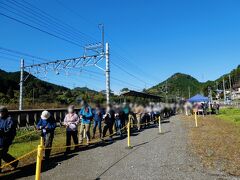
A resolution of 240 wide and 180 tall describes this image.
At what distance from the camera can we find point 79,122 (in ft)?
40.4

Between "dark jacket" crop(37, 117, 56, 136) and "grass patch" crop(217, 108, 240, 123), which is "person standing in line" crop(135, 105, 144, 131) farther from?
"dark jacket" crop(37, 117, 56, 136)

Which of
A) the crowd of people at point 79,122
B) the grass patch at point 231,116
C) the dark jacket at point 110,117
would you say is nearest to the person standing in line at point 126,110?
the crowd of people at point 79,122

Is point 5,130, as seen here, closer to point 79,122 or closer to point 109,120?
point 79,122

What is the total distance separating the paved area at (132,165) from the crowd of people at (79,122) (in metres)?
0.92

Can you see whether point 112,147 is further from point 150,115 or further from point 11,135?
point 150,115

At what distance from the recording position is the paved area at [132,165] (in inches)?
312

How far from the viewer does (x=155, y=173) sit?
26.7ft

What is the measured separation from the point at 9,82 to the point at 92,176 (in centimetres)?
6328

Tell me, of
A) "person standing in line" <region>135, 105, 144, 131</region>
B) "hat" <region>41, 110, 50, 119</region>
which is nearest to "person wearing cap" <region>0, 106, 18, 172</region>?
"hat" <region>41, 110, 50, 119</region>

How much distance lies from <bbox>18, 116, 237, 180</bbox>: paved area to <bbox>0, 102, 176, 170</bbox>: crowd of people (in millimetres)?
919

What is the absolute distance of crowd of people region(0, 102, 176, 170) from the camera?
8.54 metres

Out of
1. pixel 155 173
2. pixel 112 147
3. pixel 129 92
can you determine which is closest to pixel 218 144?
pixel 112 147

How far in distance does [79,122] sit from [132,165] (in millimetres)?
3884

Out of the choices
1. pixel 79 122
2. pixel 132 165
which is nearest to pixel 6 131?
pixel 132 165
